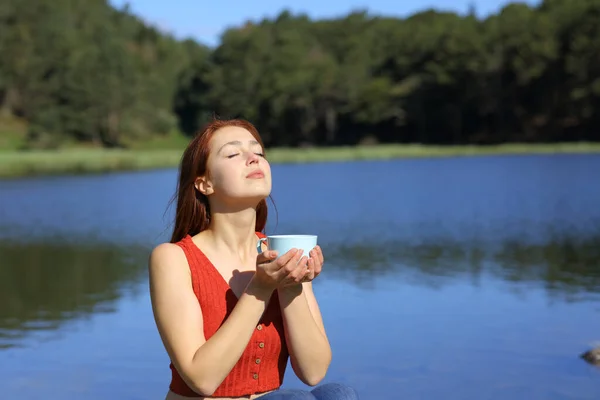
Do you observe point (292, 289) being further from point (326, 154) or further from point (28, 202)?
point (326, 154)

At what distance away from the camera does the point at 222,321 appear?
3205 mm

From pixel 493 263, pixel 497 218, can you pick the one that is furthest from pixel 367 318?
pixel 497 218

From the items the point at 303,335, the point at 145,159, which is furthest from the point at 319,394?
the point at 145,159

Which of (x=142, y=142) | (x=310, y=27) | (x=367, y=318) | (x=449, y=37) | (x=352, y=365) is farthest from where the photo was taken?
(x=310, y=27)

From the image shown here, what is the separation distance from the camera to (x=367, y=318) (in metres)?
8.79

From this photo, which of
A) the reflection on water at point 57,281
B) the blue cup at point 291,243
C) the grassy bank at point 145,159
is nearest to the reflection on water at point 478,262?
the reflection on water at point 57,281

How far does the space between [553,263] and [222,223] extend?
10101mm

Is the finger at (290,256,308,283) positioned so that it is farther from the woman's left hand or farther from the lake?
the lake

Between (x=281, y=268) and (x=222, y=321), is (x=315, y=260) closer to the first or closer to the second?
(x=281, y=268)

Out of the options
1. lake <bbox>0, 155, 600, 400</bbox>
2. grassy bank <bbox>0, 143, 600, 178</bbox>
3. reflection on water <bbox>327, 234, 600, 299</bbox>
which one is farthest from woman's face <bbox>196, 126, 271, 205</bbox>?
grassy bank <bbox>0, 143, 600, 178</bbox>

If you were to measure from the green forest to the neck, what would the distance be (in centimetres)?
7085

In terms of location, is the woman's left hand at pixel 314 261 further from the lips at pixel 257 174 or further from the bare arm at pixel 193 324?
the lips at pixel 257 174

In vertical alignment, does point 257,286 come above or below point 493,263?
above

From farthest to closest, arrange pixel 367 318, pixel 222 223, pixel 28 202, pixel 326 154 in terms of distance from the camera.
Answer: pixel 326 154, pixel 28 202, pixel 367 318, pixel 222 223
